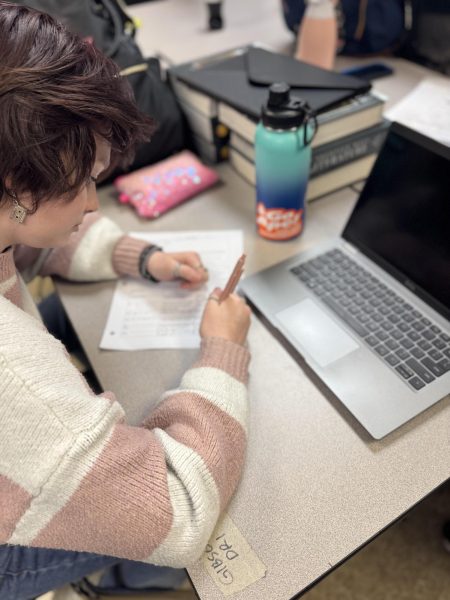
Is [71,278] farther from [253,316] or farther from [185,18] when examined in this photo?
[185,18]

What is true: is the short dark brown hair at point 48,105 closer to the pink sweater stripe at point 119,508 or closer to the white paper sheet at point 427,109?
the pink sweater stripe at point 119,508

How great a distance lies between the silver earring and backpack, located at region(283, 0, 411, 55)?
3.93 feet

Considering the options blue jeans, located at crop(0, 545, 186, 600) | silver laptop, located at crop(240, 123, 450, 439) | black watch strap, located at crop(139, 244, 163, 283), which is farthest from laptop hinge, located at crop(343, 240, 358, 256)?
blue jeans, located at crop(0, 545, 186, 600)

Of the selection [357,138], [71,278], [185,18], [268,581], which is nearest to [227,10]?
[185,18]

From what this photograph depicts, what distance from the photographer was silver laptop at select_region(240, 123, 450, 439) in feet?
2.10

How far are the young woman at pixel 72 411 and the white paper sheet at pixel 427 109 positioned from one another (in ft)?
2.35

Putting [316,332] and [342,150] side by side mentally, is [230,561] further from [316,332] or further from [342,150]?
[342,150]

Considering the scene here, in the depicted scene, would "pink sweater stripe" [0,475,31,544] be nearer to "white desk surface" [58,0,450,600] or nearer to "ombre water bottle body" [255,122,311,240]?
"white desk surface" [58,0,450,600]

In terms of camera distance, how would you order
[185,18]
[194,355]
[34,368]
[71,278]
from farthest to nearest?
[185,18] < [71,278] < [194,355] < [34,368]

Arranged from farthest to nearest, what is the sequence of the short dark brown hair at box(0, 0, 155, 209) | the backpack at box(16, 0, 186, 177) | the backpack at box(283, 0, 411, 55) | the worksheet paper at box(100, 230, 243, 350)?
the backpack at box(283, 0, 411, 55)
the backpack at box(16, 0, 186, 177)
the worksheet paper at box(100, 230, 243, 350)
the short dark brown hair at box(0, 0, 155, 209)

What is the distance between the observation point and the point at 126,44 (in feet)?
3.42

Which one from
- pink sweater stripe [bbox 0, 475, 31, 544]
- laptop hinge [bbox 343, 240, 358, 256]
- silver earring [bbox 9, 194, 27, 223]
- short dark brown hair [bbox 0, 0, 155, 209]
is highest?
short dark brown hair [bbox 0, 0, 155, 209]

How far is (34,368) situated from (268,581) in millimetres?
328

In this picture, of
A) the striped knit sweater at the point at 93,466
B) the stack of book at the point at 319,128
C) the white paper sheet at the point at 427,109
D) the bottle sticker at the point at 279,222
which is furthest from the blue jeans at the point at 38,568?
the white paper sheet at the point at 427,109
